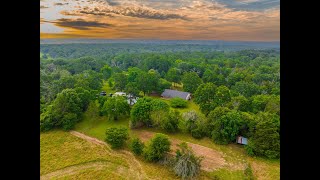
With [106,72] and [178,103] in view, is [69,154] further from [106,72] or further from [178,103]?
[106,72]

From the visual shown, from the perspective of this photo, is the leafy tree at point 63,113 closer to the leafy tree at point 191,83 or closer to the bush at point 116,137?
the bush at point 116,137

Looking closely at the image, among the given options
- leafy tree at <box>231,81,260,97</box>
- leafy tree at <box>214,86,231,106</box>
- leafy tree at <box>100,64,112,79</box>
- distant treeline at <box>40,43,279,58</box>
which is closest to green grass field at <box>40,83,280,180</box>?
leafy tree at <box>214,86,231,106</box>

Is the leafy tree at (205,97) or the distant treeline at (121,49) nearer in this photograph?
the leafy tree at (205,97)

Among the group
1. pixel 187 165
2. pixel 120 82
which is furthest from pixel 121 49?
pixel 187 165

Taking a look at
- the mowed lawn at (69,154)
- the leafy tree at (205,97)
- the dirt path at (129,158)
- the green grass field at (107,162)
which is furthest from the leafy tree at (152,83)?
the mowed lawn at (69,154)
